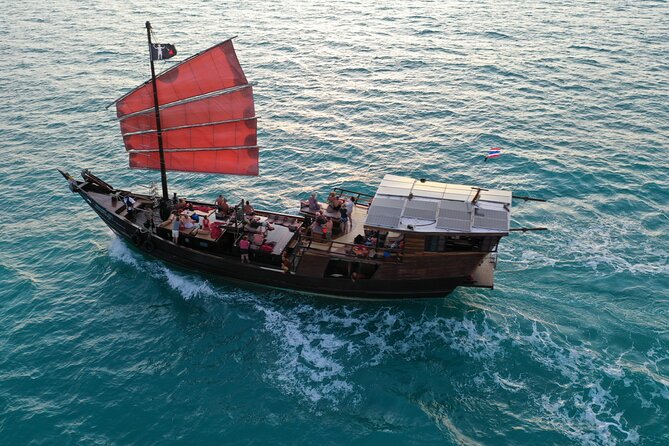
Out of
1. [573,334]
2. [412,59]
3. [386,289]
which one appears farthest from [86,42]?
[573,334]

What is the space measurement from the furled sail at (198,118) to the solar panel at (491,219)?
12.7 meters

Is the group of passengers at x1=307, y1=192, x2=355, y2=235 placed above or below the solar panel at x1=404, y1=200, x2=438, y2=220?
below

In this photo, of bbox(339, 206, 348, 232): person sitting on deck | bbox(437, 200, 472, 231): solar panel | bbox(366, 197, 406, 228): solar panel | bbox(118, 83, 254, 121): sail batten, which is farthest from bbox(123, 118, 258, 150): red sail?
bbox(437, 200, 472, 231): solar panel

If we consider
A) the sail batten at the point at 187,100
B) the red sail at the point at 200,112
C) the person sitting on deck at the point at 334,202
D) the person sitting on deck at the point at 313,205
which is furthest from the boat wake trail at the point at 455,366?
the sail batten at the point at 187,100

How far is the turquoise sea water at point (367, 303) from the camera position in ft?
71.9

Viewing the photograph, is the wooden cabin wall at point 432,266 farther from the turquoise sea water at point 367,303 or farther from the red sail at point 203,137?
the red sail at point 203,137

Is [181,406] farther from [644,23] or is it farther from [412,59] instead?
[644,23]

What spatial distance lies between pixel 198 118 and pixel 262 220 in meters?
6.55

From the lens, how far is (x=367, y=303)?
27750 millimetres

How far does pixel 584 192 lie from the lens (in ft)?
119

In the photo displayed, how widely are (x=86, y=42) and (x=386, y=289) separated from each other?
57.9m

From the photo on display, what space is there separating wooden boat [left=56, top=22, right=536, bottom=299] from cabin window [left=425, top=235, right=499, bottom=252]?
0.05 meters

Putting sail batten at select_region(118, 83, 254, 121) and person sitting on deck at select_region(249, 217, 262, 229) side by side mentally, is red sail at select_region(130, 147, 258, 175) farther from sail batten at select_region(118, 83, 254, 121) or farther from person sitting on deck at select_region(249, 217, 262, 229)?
person sitting on deck at select_region(249, 217, 262, 229)

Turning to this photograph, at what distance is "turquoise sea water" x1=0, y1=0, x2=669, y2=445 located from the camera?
71.9 feet
